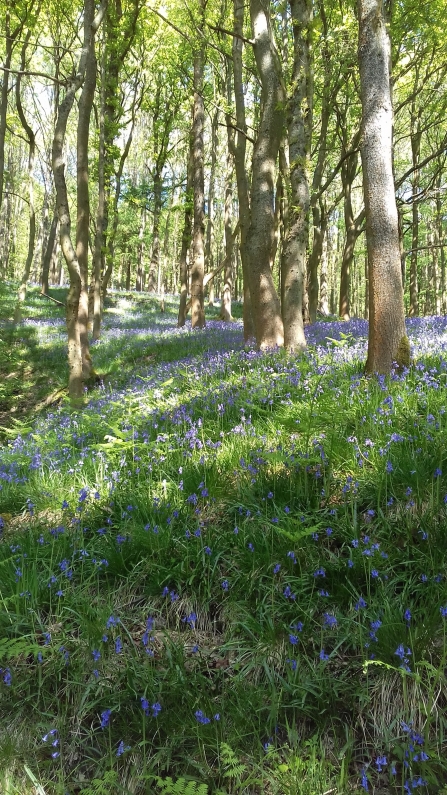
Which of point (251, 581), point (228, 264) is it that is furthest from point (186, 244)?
point (251, 581)

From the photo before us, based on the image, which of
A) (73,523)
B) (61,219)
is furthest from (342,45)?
(73,523)

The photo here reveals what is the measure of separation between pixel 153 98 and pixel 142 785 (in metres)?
32.4

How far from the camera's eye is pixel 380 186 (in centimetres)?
488

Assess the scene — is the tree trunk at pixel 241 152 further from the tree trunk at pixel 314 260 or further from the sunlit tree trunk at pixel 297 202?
the tree trunk at pixel 314 260

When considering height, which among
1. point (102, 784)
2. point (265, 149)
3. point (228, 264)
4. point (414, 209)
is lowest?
point (102, 784)

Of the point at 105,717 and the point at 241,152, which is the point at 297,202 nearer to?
the point at 241,152

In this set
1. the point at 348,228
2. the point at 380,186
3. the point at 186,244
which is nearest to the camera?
the point at 380,186

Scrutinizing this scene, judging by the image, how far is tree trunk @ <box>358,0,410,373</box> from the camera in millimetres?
4809

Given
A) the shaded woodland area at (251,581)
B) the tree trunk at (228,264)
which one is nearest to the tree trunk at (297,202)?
the shaded woodland area at (251,581)

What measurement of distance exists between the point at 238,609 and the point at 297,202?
278 inches

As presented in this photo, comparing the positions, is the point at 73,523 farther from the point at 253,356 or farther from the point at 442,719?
the point at 253,356

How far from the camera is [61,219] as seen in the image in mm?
8297

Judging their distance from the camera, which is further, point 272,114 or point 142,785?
point 272,114

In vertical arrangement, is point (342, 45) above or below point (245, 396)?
above
